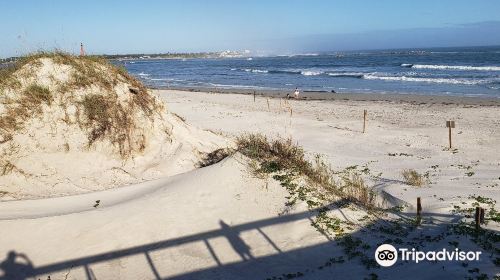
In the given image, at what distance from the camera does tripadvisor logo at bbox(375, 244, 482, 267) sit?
6.50 meters

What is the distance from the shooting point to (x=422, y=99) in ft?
93.6

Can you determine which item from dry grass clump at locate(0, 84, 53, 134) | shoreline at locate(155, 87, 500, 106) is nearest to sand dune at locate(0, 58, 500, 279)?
dry grass clump at locate(0, 84, 53, 134)

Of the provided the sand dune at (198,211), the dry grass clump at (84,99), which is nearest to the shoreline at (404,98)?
the sand dune at (198,211)

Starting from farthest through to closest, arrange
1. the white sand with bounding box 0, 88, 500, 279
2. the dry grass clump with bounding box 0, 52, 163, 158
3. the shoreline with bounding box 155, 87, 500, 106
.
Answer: the shoreline with bounding box 155, 87, 500, 106 < the dry grass clump with bounding box 0, 52, 163, 158 < the white sand with bounding box 0, 88, 500, 279

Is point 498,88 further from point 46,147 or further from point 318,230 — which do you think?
point 46,147

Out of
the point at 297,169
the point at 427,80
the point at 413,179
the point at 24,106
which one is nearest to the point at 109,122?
the point at 24,106

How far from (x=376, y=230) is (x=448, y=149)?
8433 millimetres

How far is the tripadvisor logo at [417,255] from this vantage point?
6.50 metres

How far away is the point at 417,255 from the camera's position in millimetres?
6660

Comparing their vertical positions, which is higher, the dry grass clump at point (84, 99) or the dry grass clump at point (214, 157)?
the dry grass clump at point (84, 99)

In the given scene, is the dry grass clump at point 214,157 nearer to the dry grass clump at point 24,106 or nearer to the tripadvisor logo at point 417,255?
the dry grass clump at point 24,106

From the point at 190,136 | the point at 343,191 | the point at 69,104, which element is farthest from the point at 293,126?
the point at 69,104

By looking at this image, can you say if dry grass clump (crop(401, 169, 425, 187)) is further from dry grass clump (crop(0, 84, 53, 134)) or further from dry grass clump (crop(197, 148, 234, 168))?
dry grass clump (crop(0, 84, 53, 134))

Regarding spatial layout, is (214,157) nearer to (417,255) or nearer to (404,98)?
(417,255)
